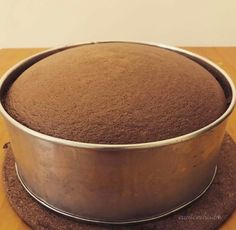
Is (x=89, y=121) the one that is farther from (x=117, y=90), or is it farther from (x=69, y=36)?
(x=69, y=36)

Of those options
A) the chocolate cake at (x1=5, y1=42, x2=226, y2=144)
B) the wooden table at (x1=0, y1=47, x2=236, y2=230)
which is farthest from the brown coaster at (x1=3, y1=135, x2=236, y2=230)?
the chocolate cake at (x1=5, y1=42, x2=226, y2=144)

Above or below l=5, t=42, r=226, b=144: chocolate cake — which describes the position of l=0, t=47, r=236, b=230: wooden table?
below

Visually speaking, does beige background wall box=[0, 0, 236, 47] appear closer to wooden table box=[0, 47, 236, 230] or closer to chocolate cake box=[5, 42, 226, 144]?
wooden table box=[0, 47, 236, 230]

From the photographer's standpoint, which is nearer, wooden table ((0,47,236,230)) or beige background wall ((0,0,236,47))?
wooden table ((0,47,236,230))

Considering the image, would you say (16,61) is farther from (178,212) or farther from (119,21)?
(178,212)

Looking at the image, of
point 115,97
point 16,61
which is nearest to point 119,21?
point 16,61

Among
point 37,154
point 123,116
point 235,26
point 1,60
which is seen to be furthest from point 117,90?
point 235,26

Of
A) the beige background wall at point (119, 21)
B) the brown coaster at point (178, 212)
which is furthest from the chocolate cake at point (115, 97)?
the beige background wall at point (119, 21)

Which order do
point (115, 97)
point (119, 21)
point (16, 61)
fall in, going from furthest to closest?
point (119, 21) < point (16, 61) < point (115, 97)
